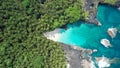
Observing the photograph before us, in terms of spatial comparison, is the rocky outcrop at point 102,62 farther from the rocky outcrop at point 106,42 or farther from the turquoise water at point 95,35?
the rocky outcrop at point 106,42

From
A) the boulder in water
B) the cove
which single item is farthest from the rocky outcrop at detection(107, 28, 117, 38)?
the boulder in water

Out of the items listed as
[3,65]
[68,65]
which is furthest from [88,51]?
[3,65]

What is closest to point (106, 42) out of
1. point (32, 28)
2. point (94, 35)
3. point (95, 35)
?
point (95, 35)

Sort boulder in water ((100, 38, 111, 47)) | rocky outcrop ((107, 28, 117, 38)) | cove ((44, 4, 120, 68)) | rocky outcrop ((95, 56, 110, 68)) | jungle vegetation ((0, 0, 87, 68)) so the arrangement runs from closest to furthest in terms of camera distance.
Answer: jungle vegetation ((0, 0, 87, 68))
rocky outcrop ((95, 56, 110, 68))
cove ((44, 4, 120, 68))
boulder in water ((100, 38, 111, 47))
rocky outcrop ((107, 28, 117, 38))

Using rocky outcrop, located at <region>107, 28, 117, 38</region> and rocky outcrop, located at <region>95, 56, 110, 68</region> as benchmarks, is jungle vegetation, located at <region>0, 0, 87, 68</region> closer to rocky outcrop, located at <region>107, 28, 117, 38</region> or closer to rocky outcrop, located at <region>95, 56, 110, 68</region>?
rocky outcrop, located at <region>107, 28, 117, 38</region>

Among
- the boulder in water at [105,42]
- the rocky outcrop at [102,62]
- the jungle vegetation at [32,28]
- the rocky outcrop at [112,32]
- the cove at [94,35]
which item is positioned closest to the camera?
the jungle vegetation at [32,28]

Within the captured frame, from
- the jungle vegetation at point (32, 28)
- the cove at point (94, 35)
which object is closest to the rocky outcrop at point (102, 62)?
the cove at point (94, 35)
